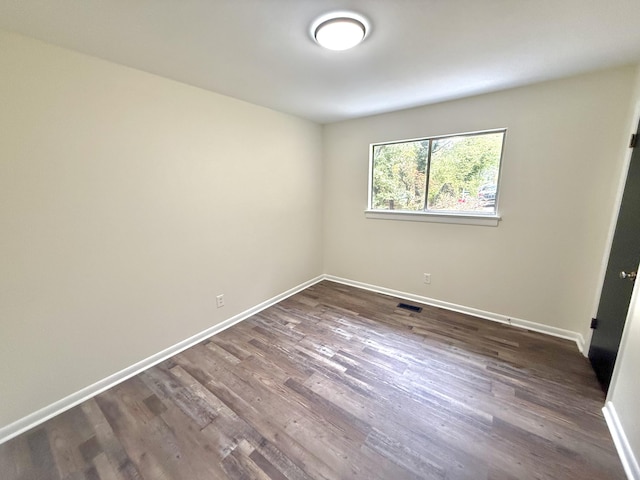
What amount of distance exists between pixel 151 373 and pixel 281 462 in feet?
4.43

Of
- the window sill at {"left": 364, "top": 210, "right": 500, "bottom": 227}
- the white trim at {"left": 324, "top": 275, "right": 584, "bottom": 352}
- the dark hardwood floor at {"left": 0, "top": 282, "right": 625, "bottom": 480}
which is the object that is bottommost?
the dark hardwood floor at {"left": 0, "top": 282, "right": 625, "bottom": 480}

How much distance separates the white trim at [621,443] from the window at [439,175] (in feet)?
5.63

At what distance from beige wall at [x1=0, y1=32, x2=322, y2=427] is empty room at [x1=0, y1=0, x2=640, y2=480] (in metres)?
0.01

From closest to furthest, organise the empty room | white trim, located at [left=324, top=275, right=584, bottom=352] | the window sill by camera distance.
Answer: the empty room
white trim, located at [left=324, top=275, right=584, bottom=352]
the window sill

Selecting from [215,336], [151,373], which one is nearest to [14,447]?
[151,373]

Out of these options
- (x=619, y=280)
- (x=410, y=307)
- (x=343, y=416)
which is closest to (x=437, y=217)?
(x=410, y=307)

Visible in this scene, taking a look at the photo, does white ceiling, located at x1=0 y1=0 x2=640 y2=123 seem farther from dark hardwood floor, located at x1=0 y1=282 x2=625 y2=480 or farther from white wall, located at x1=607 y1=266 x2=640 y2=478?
dark hardwood floor, located at x1=0 y1=282 x2=625 y2=480

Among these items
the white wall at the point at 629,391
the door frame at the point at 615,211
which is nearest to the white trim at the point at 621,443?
the white wall at the point at 629,391

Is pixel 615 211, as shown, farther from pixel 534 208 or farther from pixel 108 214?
pixel 108 214

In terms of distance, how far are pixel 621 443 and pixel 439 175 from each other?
247cm

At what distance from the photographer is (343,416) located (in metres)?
1.65

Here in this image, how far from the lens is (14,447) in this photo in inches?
58.1

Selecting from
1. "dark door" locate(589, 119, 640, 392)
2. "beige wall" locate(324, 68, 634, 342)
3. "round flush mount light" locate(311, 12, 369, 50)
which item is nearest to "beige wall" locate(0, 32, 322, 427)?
"round flush mount light" locate(311, 12, 369, 50)

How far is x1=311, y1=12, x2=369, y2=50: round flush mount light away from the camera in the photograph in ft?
4.44
